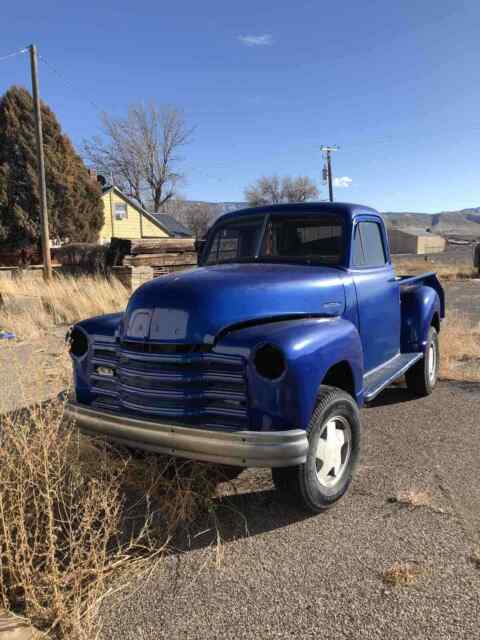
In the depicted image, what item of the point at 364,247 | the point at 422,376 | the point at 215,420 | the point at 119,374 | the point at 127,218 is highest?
the point at 127,218

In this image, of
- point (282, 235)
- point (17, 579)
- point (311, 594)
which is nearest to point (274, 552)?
point (311, 594)

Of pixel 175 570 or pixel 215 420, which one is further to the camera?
pixel 215 420

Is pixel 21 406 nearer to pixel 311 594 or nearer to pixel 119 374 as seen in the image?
pixel 119 374

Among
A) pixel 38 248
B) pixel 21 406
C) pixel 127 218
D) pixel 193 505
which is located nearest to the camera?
pixel 193 505

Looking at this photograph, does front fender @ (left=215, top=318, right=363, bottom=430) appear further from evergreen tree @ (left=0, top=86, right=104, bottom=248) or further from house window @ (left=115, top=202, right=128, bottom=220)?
house window @ (left=115, top=202, right=128, bottom=220)

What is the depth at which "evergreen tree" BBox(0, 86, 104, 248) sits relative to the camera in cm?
2395

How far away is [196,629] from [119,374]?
4.84ft

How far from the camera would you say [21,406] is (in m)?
5.11

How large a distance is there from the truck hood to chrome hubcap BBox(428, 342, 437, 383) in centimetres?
233

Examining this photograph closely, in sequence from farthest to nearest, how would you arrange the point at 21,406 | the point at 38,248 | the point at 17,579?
the point at 38,248 < the point at 21,406 < the point at 17,579

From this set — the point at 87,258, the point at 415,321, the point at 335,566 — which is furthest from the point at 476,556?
the point at 87,258

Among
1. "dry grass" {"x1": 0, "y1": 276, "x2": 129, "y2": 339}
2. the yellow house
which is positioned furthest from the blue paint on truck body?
the yellow house

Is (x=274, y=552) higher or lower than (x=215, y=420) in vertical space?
lower

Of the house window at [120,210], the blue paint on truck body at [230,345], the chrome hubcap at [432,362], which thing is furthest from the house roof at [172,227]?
the blue paint on truck body at [230,345]
